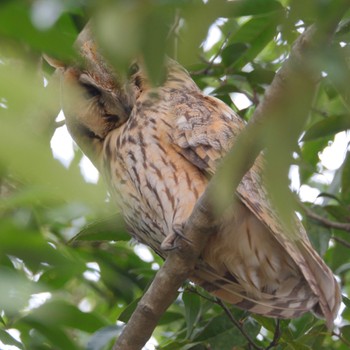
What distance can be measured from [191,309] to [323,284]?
1.77 ft

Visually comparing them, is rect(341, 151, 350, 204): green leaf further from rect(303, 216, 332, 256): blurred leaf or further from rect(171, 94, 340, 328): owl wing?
rect(171, 94, 340, 328): owl wing

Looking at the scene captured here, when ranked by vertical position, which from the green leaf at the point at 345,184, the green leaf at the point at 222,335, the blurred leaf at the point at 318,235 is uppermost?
the green leaf at the point at 345,184

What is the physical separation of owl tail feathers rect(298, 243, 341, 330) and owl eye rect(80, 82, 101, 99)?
35.5 inches

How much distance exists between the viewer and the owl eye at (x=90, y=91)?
264 centimetres

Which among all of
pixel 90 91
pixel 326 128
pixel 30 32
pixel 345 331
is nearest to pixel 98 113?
pixel 90 91

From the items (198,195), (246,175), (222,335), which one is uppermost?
(246,175)

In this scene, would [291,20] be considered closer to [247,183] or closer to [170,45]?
[170,45]

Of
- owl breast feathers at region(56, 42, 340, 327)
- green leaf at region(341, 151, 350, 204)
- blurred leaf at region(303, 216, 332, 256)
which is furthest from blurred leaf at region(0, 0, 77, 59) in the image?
blurred leaf at region(303, 216, 332, 256)

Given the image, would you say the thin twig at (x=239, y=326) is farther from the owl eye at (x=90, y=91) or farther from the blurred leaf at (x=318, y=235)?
the owl eye at (x=90, y=91)

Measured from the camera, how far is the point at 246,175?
94.5 inches

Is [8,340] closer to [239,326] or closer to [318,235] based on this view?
[239,326]

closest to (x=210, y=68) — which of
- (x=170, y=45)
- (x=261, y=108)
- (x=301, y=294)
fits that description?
(x=301, y=294)

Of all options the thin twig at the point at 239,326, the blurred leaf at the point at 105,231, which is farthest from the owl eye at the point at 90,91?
the thin twig at the point at 239,326

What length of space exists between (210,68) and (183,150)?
24.8 inches
